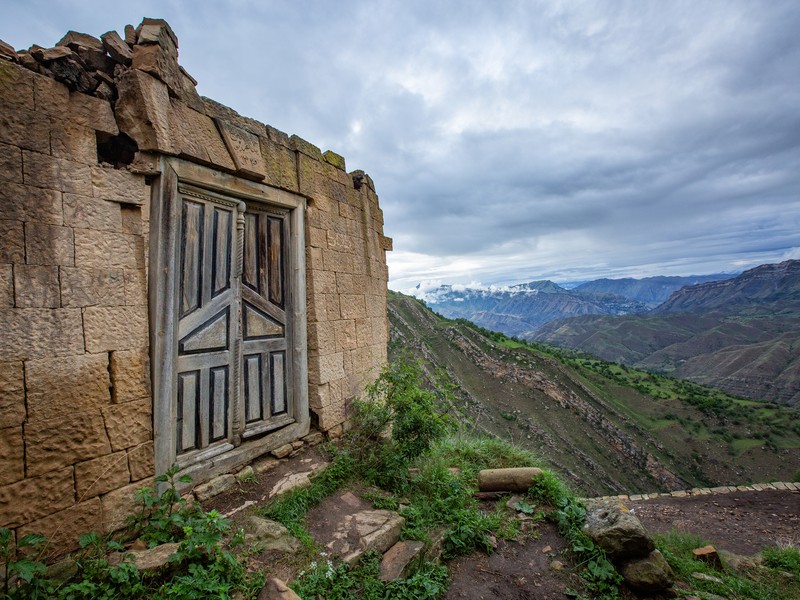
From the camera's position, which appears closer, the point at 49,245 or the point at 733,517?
the point at 49,245

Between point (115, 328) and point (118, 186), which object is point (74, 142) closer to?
point (118, 186)

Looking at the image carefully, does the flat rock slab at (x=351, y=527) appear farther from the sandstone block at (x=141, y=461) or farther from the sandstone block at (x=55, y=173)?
the sandstone block at (x=55, y=173)

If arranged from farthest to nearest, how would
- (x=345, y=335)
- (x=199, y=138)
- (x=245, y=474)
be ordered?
(x=345, y=335)
(x=245, y=474)
(x=199, y=138)

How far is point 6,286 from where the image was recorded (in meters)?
2.12

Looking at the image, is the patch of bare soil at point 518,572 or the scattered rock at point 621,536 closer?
the patch of bare soil at point 518,572

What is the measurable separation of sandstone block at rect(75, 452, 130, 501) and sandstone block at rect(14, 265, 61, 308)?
106cm

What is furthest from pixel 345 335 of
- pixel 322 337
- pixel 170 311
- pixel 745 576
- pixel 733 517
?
pixel 733 517

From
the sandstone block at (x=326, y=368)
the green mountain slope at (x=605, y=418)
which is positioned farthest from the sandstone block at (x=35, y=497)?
the green mountain slope at (x=605, y=418)

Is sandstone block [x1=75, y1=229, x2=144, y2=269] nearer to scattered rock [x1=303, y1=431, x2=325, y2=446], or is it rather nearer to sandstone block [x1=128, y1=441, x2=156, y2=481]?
sandstone block [x1=128, y1=441, x2=156, y2=481]

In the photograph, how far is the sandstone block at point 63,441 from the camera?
2.17 meters

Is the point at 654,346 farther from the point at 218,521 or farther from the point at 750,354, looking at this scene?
the point at 218,521

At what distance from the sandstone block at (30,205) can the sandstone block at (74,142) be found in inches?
11.5

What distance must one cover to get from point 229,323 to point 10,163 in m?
1.81

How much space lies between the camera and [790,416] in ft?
150
